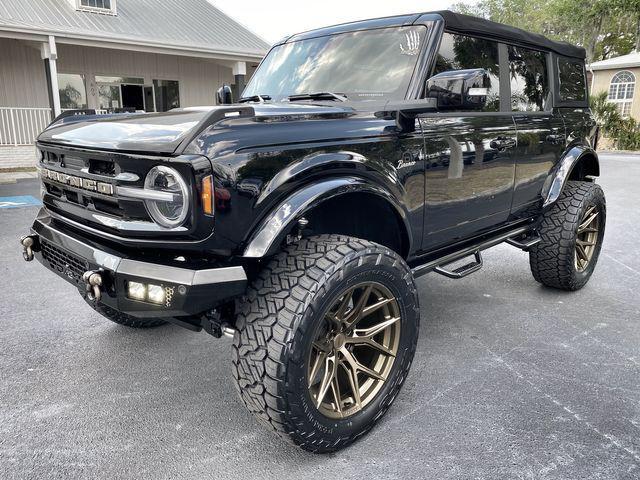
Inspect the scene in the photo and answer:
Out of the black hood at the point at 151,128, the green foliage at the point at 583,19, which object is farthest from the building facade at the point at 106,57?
the green foliage at the point at 583,19

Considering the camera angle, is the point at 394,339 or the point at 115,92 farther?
the point at 115,92

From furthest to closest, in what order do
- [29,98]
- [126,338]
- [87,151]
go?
[29,98] < [126,338] < [87,151]

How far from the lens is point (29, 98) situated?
14523mm

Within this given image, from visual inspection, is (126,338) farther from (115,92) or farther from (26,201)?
(115,92)

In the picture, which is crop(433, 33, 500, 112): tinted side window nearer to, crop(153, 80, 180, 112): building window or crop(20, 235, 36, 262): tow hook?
crop(20, 235, 36, 262): tow hook

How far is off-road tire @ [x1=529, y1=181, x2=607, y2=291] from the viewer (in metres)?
3.97

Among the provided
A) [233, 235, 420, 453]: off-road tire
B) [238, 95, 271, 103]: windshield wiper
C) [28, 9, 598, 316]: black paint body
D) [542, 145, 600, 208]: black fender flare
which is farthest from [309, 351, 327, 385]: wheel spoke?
[542, 145, 600, 208]: black fender flare

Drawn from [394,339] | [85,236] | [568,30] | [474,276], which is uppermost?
[568,30]

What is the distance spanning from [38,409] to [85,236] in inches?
39.3

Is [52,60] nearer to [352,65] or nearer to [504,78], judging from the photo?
[352,65]

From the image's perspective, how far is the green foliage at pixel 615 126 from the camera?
2066 cm

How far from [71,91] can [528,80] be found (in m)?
15.0

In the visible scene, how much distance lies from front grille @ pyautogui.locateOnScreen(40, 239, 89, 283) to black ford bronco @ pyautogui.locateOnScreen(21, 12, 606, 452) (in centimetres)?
1

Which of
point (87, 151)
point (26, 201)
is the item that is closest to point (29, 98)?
point (26, 201)
